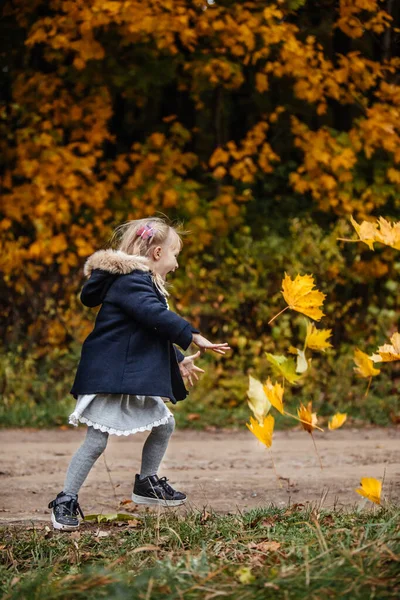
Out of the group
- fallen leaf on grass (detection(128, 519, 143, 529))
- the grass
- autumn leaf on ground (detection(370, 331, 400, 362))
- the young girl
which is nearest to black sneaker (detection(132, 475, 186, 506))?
the young girl

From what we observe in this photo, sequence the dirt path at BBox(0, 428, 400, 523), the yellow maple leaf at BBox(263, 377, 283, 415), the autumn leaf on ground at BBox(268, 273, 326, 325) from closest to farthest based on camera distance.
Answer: the yellow maple leaf at BBox(263, 377, 283, 415), the autumn leaf on ground at BBox(268, 273, 326, 325), the dirt path at BBox(0, 428, 400, 523)

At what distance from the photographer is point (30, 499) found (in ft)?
15.1

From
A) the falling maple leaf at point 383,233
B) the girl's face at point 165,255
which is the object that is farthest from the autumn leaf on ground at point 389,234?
the girl's face at point 165,255

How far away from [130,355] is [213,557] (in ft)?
3.87

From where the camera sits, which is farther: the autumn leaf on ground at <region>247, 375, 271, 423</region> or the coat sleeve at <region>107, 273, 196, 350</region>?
the coat sleeve at <region>107, 273, 196, 350</region>

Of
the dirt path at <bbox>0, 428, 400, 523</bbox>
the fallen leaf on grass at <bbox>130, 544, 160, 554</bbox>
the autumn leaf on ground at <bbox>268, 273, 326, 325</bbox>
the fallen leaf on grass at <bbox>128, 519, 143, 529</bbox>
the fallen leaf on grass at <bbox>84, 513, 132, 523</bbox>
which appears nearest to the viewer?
the fallen leaf on grass at <bbox>130, 544, 160, 554</bbox>

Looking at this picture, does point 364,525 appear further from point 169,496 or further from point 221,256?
point 221,256

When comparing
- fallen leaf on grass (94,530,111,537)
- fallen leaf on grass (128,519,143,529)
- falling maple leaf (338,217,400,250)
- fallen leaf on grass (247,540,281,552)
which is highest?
falling maple leaf (338,217,400,250)

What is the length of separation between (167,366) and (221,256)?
17.6 feet

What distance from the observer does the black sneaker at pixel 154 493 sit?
13.5 ft

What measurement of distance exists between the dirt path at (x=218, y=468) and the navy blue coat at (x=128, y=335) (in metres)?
0.80

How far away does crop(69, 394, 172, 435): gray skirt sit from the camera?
12.7 feet

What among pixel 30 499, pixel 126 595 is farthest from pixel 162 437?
pixel 126 595

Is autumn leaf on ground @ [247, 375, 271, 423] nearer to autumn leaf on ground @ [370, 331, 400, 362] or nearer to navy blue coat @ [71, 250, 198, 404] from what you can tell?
navy blue coat @ [71, 250, 198, 404]
